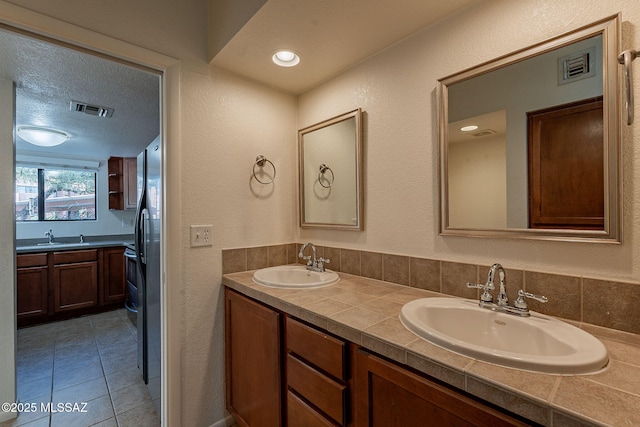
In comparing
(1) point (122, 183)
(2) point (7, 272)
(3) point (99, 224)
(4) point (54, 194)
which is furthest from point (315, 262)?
(4) point (54, 194)

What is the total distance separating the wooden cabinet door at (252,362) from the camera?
126 centimetres

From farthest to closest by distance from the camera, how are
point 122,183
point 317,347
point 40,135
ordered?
point 122,183, point 40,135, point 317,347

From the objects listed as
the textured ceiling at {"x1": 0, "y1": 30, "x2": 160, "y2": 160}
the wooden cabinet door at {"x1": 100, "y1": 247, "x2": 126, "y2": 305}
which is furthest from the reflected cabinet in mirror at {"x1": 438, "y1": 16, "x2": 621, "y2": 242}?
the wooden cabinet door at {"x1": 100, "y1": 247, "x2": 126, "y2": 305}

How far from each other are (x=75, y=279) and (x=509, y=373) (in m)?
4.45

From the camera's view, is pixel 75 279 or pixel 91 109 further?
pixel 75 279

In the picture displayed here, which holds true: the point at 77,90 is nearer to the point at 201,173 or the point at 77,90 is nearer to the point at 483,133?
the point at 201,173

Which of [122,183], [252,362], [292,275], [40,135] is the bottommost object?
[252,362]

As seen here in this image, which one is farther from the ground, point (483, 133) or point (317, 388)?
point (483, 133)

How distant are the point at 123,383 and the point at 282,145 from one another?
2.12 meters

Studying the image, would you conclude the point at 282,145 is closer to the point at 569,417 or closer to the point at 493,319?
the point at 493,319

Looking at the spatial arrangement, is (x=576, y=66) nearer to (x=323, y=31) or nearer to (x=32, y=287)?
(x=323, y=31)

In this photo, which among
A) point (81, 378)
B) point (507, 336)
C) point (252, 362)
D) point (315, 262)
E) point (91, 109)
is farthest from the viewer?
point (91, 109)

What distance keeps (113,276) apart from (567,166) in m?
4.62

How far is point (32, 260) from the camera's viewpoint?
319 cm
